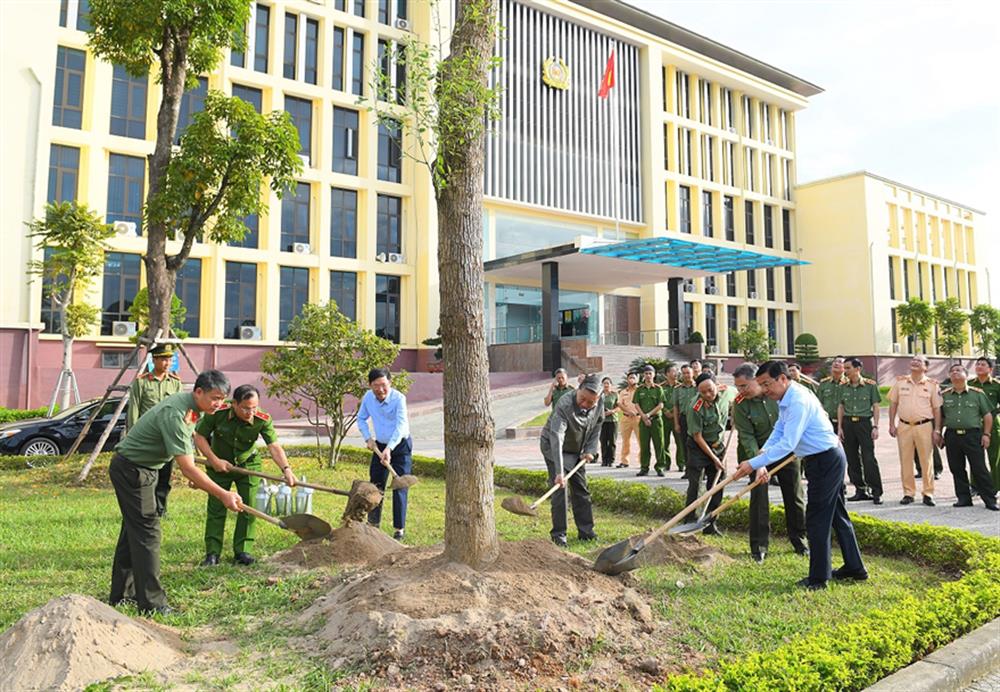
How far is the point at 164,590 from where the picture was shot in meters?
4.71

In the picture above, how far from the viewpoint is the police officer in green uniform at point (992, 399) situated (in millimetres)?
8453

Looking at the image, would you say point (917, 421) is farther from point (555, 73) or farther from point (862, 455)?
point (555, 73)

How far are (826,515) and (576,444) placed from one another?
7.72 feet

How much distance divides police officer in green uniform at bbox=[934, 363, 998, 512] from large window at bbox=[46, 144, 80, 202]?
23474 millimetres

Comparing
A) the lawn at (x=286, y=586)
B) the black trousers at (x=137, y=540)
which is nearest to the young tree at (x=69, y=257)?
the lawn at (x=286, y=586)

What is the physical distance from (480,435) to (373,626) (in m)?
1.29

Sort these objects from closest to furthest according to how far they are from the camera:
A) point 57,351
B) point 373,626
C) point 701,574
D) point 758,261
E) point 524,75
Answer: point 373,626, point 701,574, point 57,351, point 758,261, point 524,75

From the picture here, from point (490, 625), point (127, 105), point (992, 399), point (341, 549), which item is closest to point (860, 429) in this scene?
point (992, 399)

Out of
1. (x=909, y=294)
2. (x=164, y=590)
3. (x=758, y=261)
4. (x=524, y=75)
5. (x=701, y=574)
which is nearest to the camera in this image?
(x=164, y=590)

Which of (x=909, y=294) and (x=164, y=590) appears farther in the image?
(x=909, y=294)

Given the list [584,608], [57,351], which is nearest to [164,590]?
[584,608]

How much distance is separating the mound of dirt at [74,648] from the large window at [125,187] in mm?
22138

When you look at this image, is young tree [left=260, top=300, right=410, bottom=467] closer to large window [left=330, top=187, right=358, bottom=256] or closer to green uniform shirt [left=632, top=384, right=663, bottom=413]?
green uniform shirt [left=632, top=384, right=663, bottom=413]

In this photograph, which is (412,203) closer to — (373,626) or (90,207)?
(90,207)
